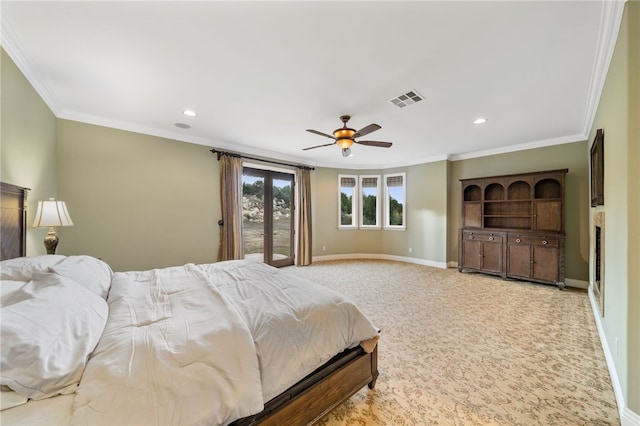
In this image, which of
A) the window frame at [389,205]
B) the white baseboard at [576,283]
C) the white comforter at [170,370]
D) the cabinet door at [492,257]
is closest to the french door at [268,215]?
the window frame at [389,205]

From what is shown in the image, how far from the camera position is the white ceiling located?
1.72 meters

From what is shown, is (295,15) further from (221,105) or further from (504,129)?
(504,129)

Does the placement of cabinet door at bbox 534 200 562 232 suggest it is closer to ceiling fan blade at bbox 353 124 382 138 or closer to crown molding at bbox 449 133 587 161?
crown molding at bbox 449 133 587 161

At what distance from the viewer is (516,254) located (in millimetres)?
4602

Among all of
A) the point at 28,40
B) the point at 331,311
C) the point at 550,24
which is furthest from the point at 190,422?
the point at 550,24

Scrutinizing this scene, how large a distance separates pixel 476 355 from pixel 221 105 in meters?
4.00

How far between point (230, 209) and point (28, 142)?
2678mm

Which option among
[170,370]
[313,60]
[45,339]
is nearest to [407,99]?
[313,60]

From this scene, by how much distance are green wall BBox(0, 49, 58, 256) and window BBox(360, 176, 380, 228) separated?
6058mm

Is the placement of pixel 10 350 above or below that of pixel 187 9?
below

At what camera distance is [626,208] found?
1.59 metres

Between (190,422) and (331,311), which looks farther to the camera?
(331,311)

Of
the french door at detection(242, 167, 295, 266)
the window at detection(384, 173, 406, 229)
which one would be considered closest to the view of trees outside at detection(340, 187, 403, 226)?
the window at detection(384, 173, 406, 229)

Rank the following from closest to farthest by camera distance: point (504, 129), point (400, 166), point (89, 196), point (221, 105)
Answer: point (221, 105)
point (89, 196)
point (504, 129)
point (400, 166)
